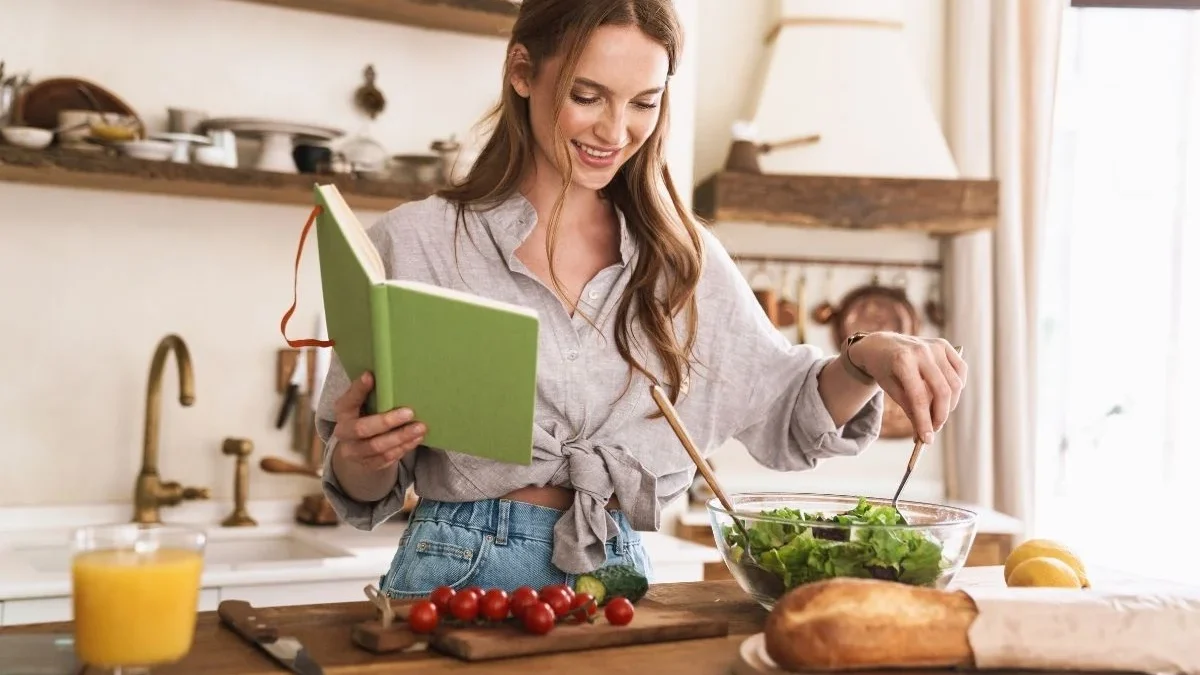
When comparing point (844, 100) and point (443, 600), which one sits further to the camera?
point (844, 100)

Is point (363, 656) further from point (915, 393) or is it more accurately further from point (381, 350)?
point (915, 393)

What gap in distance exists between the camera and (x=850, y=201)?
3.45 metres

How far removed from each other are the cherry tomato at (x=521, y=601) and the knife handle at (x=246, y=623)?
0.73 ft

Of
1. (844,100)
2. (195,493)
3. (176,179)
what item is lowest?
(195,493)

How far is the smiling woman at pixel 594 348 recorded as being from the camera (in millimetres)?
1546

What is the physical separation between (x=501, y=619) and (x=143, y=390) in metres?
1.97

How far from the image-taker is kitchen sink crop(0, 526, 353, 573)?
268 cm

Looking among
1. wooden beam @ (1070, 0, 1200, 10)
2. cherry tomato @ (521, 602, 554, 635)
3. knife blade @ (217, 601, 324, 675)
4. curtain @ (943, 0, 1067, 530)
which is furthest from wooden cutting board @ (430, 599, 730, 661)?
curtain @ (943, 0, 1067, 530)

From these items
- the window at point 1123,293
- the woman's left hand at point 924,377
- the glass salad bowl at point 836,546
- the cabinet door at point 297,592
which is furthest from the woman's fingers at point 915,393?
the window at point 1123,293

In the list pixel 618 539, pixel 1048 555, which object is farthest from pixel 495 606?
pixel 1048 555

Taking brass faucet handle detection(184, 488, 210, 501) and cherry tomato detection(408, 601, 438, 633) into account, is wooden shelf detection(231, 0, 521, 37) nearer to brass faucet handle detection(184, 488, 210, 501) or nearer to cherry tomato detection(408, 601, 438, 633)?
brass faucet handle detection(184, 488, 210, 501)

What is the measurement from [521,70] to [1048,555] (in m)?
0.93

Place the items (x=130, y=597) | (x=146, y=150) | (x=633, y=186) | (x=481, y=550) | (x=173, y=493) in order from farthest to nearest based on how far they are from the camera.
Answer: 1. (x=173, y=493)
2. (x=146, y=150)
3. (x=633, y=186)
4. (x=481, y=550)
5. (x=130, y=597)

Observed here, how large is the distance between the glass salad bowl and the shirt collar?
0.48 metres
